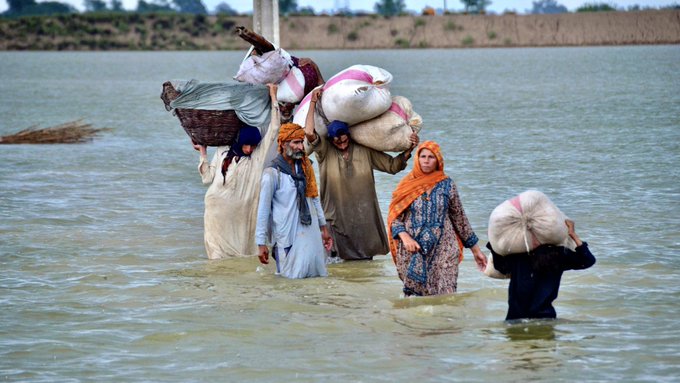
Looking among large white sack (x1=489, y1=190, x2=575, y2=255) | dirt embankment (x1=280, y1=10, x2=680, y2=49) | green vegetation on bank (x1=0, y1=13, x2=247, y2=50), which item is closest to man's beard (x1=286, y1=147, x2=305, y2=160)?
large white sack (x1=489, y1=190, x2=575, y2=255)

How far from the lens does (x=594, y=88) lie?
41812mm

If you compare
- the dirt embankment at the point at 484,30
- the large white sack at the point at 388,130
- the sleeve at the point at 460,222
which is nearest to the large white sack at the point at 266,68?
the large white sack at the point at 388,130

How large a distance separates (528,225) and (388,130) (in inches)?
98.1

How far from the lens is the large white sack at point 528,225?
602 centimetres

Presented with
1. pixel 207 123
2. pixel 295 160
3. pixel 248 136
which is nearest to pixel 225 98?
pixel 207 123

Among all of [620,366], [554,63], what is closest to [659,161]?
[620,366]

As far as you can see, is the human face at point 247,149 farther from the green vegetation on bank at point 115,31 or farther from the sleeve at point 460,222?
the green vegetation on bank at point 115,31

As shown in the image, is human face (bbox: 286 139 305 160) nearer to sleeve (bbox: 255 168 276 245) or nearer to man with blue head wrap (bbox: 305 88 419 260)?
sleeve (bbox: 255 168 276 245)

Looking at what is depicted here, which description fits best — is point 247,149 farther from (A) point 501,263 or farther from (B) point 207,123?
(A) point 501,263

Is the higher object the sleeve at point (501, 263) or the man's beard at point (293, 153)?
the man's beard at point (293, 153)

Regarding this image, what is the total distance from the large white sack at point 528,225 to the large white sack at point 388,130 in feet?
7.72

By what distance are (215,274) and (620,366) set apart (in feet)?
11.6

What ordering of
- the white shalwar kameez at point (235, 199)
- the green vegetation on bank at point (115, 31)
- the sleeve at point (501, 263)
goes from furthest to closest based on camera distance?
1. the green vegetation on bank at point (115, 31)
2. the white shalwar kameez at point (235, 199)
3. the sleeve at point (501, 263)

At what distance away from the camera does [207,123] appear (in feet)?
28.2
